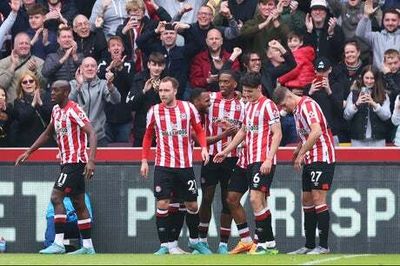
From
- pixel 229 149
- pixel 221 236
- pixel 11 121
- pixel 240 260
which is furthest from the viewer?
pixel 11 121

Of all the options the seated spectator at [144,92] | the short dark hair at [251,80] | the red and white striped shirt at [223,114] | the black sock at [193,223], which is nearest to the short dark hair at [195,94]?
the red and white striped shirt at [223,114]

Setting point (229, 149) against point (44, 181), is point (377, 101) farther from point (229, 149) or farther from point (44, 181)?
point (44, 181)

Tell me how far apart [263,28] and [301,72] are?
1.07m

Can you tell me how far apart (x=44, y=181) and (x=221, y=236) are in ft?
9.50

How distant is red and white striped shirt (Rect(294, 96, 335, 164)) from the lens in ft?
58.0

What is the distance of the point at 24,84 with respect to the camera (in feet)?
68.5

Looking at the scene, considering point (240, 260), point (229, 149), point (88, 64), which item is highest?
point (88, 64)

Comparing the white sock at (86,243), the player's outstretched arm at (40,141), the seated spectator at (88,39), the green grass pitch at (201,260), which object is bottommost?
the green grass pitch at (201,260)

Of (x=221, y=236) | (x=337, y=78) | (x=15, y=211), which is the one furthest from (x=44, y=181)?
(x=337, y=78)

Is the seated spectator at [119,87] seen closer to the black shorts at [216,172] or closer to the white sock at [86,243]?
the black shorts at [216,172]

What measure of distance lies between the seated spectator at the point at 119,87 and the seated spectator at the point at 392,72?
3815 millimetres

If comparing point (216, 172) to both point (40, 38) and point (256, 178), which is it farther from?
point (40, 38)

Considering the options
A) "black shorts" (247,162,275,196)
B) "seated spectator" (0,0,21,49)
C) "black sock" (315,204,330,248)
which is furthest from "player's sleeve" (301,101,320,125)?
"seated spectator" (0,0,21,49)

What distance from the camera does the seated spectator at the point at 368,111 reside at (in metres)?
20.2
